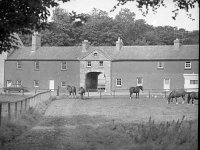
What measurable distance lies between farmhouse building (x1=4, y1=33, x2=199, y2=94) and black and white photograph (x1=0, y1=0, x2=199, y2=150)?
0.50 feet

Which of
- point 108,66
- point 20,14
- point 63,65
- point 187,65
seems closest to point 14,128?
point 20,14

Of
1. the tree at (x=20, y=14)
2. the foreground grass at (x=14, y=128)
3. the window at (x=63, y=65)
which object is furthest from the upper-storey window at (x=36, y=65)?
the tree at (x=20, y=14)

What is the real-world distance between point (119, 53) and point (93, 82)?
24.2 ft

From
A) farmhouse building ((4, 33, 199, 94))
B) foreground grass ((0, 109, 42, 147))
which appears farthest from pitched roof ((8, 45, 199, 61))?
foreground grass ((0, 109, 42, 147))

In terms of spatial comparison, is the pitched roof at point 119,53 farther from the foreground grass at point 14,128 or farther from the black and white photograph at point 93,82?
the foreground grass at point 14,128

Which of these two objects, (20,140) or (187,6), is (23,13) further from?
(187,6)

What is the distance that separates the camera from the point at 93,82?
63594mm

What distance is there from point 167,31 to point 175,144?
80.2 m

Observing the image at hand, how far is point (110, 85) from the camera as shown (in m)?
58.2

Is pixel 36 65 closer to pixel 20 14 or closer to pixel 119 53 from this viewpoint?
pixel 119 53

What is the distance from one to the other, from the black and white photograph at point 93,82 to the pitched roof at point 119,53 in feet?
0.50

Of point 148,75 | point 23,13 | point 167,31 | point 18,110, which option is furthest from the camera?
point 167,31

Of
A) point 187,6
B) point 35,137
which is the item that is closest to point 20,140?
point 35,137

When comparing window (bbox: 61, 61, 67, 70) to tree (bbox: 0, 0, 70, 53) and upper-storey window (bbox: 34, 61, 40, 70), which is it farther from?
tree (bbox: 0, 0, 70, 53)
